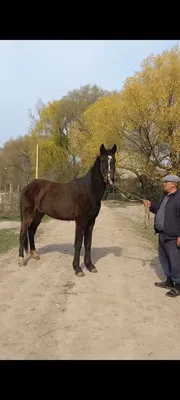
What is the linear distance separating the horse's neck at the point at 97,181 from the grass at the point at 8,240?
3636 millimetres

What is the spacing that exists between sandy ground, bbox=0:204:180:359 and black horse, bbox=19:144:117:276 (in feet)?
1.71

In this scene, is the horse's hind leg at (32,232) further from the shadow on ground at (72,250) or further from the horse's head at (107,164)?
the horse's head at (107,164)

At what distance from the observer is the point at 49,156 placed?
38.4 m

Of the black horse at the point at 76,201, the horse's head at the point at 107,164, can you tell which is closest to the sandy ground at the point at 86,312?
the black horse at the point at 76,201

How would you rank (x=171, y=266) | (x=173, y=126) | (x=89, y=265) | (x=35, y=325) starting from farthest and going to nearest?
(x=173, y=126) < (x=89, y=265) < (x=171, y=266) < (x=35, y=325)

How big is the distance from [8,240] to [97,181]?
16.8 feet

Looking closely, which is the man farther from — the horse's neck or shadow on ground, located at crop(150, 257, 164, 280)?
the horse's neck

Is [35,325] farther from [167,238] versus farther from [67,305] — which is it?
[167,238]

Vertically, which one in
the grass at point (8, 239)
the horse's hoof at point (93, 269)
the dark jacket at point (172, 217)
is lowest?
the grass at point (8, 239)

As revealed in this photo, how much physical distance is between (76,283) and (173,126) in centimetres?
1984

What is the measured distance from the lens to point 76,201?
19.9ft

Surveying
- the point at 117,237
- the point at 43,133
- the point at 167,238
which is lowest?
the point at 117,237

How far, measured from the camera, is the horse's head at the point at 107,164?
5562 mm
